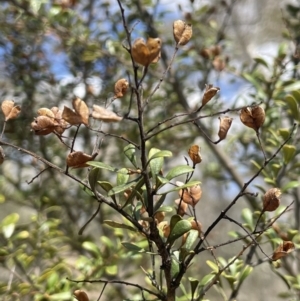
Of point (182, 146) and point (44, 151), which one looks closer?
point (44, 151)

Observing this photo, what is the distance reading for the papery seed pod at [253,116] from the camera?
55 centimetres

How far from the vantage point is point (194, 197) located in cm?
61

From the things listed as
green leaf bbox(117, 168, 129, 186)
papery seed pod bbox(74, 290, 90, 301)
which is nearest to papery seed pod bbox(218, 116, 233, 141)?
green leaf bbox(117, 168, 129, 186)

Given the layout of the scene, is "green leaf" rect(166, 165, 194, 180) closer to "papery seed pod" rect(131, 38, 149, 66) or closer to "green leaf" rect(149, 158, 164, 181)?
"green leaf" rect(149, 158, 164, 181)

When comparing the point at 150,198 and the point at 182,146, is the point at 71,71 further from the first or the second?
the point at 150,198

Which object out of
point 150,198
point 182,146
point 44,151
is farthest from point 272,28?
point 150,198

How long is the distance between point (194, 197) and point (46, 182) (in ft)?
3.50

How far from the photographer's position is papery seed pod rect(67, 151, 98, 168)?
19.6 inches

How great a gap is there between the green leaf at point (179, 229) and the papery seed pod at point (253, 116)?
0.14 metres

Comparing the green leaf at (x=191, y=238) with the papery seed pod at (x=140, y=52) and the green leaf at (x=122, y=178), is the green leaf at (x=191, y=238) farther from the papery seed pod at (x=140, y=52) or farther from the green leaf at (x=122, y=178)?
the papery seed pod at (x=140, y=52)

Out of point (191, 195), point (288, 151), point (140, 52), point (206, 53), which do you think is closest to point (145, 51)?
point (140, 52)

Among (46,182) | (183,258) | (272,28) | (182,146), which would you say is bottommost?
(183,258)

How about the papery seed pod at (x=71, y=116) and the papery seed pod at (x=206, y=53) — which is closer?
the papery seed pod at (x=71, y=116)

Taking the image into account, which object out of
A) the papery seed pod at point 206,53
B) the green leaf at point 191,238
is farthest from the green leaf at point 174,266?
the papery seed pod at point 206,53
